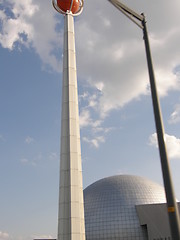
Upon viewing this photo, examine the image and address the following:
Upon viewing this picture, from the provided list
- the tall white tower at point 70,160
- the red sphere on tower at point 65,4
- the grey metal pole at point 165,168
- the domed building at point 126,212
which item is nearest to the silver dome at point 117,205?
the domed building at point 126,212

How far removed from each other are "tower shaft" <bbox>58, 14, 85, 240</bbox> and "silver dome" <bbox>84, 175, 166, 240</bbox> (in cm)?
3471

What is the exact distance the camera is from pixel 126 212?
190 ft

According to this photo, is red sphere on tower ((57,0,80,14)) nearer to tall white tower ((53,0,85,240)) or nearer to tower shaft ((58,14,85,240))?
tall white tower ((53,0,85,240))

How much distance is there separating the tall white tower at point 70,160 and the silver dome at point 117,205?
3468 cm

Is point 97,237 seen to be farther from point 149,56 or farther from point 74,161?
point 149,56

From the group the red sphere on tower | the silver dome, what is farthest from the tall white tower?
the silver dome

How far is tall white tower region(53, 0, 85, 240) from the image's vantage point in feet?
78.4

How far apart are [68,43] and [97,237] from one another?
135 ft

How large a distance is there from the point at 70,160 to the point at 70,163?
284mm

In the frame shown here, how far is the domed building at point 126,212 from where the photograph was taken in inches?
2165

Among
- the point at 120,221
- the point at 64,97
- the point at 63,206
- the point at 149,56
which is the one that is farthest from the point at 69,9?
the point at 120,221

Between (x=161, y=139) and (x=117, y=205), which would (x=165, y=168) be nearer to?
(x=161, y=139)

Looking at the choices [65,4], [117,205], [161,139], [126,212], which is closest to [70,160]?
[161,139]

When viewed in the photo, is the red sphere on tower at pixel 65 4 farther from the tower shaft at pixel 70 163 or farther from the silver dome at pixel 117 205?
the silver dome at pixel 117 205
